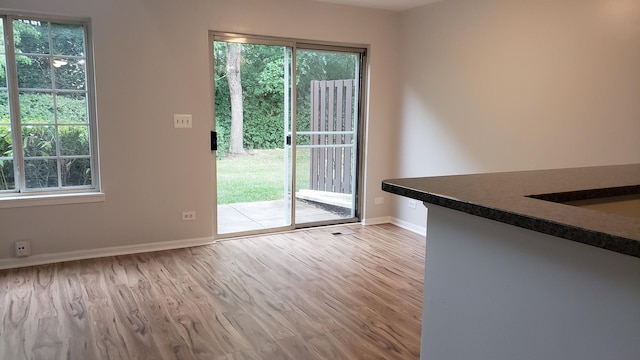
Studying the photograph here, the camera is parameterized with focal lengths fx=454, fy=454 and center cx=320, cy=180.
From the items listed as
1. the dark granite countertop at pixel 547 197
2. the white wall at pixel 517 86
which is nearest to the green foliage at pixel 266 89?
the white wall at pixel 517 86

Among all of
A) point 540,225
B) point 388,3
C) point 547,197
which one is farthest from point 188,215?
point 540,225

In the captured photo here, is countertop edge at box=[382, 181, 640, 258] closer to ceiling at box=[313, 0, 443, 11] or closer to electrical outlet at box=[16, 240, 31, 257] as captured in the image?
electrical outlet at box=[16, 240, 31, 257]

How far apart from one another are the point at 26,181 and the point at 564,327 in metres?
4.08

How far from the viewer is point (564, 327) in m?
1.07

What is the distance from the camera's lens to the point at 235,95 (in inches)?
178

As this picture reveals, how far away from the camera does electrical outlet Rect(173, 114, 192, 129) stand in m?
4.15

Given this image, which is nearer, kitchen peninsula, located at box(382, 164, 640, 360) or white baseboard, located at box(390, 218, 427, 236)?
kitchen peninsula, located at box(382, 164, 640, 360)

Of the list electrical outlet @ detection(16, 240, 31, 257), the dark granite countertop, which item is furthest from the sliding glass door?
the dark granite countertop

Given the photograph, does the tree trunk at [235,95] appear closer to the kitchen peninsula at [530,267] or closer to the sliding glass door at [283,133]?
the sliding glass door at [283,133]

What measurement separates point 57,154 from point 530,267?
3.90 meters

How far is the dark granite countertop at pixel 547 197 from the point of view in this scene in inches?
36.4

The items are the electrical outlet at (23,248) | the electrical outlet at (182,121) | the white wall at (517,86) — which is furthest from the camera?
the electrical outlet at (182,121)

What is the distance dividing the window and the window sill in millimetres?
101

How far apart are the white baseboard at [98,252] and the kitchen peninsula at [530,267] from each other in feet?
10.8
